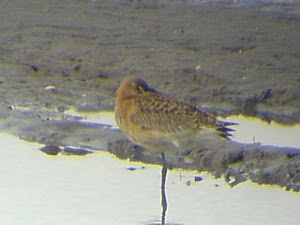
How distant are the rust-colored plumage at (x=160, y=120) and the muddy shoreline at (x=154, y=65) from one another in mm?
681

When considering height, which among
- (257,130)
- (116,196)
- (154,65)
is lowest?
(116,196)

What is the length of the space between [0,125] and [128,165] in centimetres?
189

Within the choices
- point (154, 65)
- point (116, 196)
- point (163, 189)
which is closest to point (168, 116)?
point (163, 189)

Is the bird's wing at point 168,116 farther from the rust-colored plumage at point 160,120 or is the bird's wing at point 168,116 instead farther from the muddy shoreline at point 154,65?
the muddy shoreline at point 154,65

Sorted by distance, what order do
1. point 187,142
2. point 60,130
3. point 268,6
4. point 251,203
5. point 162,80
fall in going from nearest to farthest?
point 251,203 < point 187,142 < point 60,130 < point 162,80 < point 268,6

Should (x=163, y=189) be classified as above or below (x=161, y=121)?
below

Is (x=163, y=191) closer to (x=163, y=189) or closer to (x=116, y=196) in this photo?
(x=163, y=189)

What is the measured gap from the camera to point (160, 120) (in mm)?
8758

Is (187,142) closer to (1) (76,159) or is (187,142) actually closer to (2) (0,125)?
(1) (76,159)

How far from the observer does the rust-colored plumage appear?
8578 millimetres

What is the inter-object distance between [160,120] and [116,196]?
844mm

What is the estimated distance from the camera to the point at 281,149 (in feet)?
30.6

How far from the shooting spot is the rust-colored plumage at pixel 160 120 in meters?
8.58

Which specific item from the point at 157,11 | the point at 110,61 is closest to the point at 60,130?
the point at 110,61
